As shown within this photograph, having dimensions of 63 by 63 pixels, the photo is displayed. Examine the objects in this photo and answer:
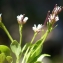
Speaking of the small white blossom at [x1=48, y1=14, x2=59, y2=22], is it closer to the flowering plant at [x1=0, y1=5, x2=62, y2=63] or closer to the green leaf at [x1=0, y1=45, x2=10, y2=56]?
the flowering plant at [x1=0, y1=5, x2=62, y2=63]

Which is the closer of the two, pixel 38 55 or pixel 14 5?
pixel 38 55

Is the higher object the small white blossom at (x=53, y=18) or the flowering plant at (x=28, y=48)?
the small white blossom at (x=53, y=18)

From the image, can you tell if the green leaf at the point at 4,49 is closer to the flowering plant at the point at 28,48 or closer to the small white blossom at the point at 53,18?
the flowering plant at the point at 28,48

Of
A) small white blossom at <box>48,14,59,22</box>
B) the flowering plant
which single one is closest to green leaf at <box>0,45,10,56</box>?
the flowering plant

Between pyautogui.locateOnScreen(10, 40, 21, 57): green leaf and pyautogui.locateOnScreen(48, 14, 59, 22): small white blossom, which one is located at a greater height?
pyautogui.locateOnScreen(48, 14, 59, 22): small white blossom

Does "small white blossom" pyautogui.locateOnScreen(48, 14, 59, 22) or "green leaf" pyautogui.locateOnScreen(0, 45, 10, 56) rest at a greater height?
"small white blossom" pyautogui.locateOnScreen(48, 14, 59, 22)

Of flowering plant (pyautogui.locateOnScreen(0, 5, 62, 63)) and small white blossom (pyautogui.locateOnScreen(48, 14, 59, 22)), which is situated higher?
small white blossom (pyautogui.locateOnScreen(48, 14, 59, 22))

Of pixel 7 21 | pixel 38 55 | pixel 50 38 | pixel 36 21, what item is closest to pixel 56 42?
pixel 50 38

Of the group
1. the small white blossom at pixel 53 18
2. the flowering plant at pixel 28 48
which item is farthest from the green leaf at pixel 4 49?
the small white blossom at pixel 53 18

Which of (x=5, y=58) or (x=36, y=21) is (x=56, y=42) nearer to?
(x=36, y=21)

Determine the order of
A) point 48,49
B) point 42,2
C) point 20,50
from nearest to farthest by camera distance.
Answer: point 20,50 < point 48,49 < point 42,2

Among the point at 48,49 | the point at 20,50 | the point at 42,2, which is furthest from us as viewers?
the point at 42,2
